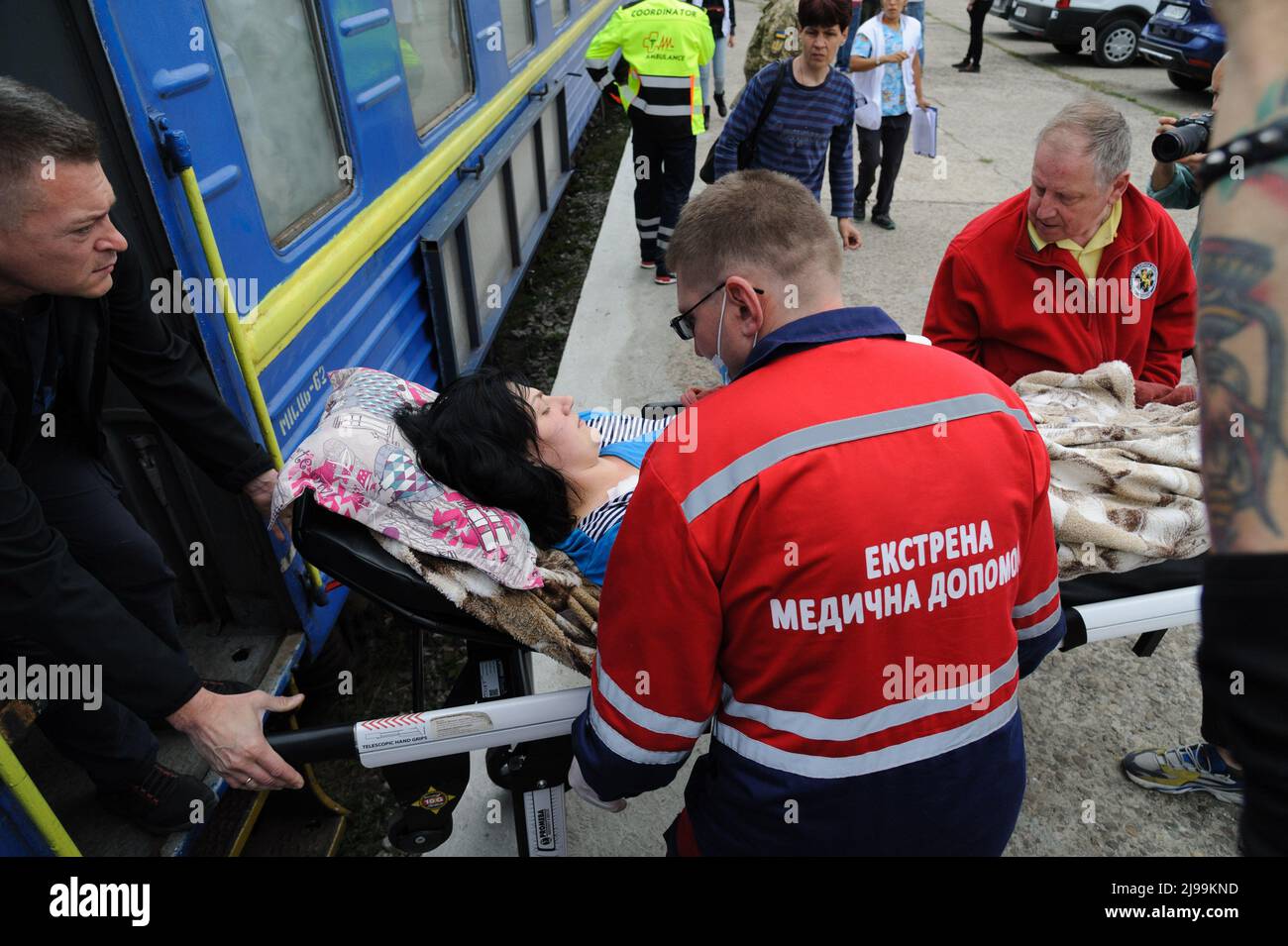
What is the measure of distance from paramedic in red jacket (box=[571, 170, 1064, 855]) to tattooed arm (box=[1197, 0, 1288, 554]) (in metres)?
0.54

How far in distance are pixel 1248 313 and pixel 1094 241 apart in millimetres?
2039

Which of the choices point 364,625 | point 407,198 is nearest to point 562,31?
point 407,198

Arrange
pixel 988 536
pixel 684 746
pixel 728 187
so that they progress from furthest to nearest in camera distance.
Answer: pixel 728 187 → pixel 684 746 → pixel 988 536

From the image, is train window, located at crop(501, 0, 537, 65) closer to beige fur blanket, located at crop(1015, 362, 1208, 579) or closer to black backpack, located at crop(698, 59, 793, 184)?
black backpack, located at crop(698, 59, 793, 184)

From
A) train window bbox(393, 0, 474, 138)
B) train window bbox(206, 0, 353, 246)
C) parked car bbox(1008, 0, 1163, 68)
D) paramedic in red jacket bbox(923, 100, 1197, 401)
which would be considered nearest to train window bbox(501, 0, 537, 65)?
train window bbox(393, 0, 474, 138)

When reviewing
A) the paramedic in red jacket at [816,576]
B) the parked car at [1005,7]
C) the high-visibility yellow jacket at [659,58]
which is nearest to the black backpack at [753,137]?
the high-visibility yellow jacket at [659,58]

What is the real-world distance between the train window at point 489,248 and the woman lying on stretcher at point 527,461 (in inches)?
85.0

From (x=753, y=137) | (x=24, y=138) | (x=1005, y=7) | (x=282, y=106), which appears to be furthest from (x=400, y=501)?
(x=1005, y=7)

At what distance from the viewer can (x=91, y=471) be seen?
1.92 meters

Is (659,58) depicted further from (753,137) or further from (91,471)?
(91,471)

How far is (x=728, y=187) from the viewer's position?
144 cm

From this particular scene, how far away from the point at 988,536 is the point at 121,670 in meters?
1.56

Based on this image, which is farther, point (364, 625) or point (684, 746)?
point (364, 625)
